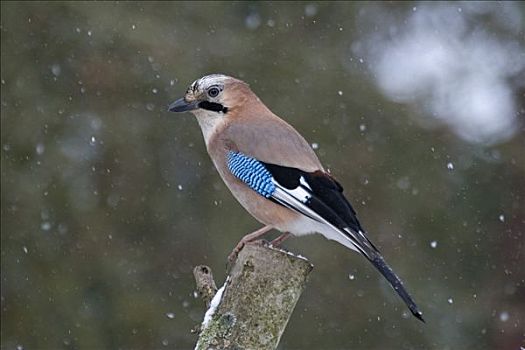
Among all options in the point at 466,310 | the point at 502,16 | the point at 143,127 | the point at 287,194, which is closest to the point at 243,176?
the point at 287,194

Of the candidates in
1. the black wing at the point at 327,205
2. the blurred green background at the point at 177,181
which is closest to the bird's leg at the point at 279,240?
the black wing at the point at 327,205

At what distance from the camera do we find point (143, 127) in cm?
830

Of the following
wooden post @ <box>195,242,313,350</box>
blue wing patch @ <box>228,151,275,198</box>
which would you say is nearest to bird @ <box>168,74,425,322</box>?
blue wing patch @ <box>228,151,275,198</box>

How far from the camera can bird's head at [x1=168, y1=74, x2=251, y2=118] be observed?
470cm

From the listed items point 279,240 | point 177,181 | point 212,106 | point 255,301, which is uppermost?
point 212,106

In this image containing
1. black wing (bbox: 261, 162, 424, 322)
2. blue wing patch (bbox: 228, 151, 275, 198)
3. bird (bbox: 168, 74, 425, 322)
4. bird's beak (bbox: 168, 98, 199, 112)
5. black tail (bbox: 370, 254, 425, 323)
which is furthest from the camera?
bird's beak (bbox: 168, 98, 199, 112)

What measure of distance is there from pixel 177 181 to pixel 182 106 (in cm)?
385

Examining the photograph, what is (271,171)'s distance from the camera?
4.32m

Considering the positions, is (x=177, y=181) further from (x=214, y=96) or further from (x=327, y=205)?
(x=327, y=205)

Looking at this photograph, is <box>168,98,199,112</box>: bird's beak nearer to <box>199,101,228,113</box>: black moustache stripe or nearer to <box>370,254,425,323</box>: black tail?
<box>199,101,228,113</box>: black moustache stripe

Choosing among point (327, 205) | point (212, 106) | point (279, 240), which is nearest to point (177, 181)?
point (212, 106)

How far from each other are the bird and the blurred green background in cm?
338

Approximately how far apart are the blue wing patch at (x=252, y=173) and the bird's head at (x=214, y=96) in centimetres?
28

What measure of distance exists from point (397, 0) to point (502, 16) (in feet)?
2.62
